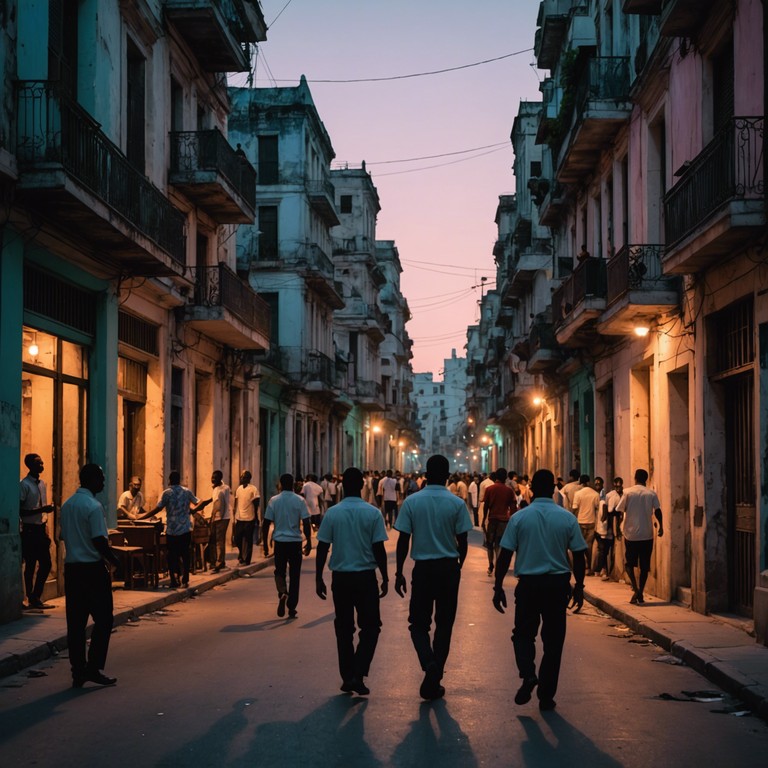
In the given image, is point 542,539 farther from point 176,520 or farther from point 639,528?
point 176,520

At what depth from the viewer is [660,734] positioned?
26.4ft

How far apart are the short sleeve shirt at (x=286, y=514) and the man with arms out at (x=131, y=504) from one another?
4750mm

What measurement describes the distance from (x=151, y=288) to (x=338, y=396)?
27.7 meters

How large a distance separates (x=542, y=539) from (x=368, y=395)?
171ft

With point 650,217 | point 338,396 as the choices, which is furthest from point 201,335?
point 338,396

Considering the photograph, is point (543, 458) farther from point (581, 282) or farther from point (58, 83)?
point (58, 83)

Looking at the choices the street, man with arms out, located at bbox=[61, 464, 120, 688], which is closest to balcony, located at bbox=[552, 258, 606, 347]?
the street

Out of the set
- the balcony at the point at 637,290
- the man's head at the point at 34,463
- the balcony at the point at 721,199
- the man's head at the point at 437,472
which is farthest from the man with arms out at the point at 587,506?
the man's head at the point at 437,472

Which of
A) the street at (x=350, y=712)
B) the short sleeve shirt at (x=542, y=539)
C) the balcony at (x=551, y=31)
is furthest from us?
the balcony at (x=551, y=31)

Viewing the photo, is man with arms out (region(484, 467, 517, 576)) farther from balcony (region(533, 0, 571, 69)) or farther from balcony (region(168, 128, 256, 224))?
balcony (region(533, 0, 571, 69))

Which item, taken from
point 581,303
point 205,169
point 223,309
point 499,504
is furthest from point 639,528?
point 205,169

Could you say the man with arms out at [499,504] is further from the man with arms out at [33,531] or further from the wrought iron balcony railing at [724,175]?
the man with arms out at [33,531]

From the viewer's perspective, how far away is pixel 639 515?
16.2 metres

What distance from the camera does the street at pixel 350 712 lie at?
7.36 metres
